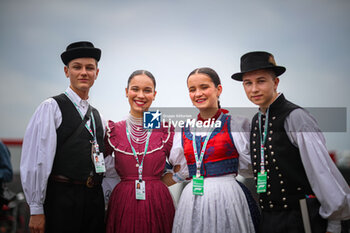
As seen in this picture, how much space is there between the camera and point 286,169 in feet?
6.30

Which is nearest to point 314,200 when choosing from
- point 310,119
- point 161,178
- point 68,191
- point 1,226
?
point 310,119

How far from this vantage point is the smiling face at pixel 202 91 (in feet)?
7.63

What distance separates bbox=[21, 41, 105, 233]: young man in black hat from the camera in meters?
2.02

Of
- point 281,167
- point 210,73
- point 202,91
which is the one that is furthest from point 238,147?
point 210,73

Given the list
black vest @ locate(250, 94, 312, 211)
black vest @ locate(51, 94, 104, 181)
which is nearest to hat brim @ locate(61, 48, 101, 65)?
black vest @ locate(51, 94, 104, 181)

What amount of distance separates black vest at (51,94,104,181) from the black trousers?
95 mm

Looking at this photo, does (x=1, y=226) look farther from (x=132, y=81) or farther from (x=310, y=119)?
(x=310, y=119)

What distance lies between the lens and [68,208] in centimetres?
209

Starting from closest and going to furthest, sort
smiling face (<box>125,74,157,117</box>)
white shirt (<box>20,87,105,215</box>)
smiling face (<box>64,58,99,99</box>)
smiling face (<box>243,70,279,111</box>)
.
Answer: white shirt (<box>20,87,105,215</box>)
smiling face (<box>243,70,279,111</box>)
smiling face (<box>64,58,99,99</box>)
smiling face (<box>125,74,157,117</box>)

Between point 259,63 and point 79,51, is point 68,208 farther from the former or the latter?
point 259,63

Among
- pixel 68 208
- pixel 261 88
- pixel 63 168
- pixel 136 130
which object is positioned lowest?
pixel 68 208

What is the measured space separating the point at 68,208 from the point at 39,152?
43 cm

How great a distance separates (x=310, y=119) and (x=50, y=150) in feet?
5.63

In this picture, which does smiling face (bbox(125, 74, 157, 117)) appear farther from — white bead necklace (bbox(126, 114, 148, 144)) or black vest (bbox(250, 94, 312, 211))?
black vest (bbox(250, 94, 312, 211))
